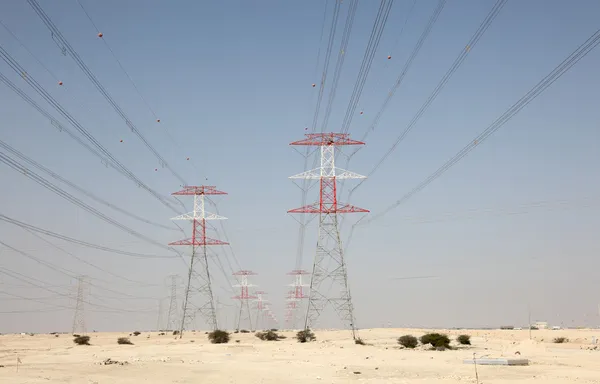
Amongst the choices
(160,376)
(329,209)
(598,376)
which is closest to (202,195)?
(329,209)

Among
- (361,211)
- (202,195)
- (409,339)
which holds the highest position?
(202,195)

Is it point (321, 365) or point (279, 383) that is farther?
point (321, 365)

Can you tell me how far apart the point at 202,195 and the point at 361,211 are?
36.1 metres

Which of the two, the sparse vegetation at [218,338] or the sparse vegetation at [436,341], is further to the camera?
the sparse vegetation at [218,338]

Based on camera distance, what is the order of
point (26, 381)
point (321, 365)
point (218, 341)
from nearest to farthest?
1. point (26, 381)
2. point (321, 365)
3. point (218, 341)

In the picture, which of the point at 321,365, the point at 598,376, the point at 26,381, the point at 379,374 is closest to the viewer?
the point at 26,381

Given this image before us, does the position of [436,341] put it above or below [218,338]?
below

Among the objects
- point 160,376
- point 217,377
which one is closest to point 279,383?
point 217,377

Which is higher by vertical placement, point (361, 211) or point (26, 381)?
point (361, 211)

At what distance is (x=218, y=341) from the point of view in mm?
89812

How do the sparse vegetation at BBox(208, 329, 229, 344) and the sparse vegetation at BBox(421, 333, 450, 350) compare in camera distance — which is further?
the sparse vegetation at BBox(208, 329, 229, 344)

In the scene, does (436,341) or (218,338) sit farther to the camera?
(218,338)

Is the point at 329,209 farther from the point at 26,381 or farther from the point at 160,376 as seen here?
the point at 26,381

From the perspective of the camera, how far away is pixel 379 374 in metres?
41.1
